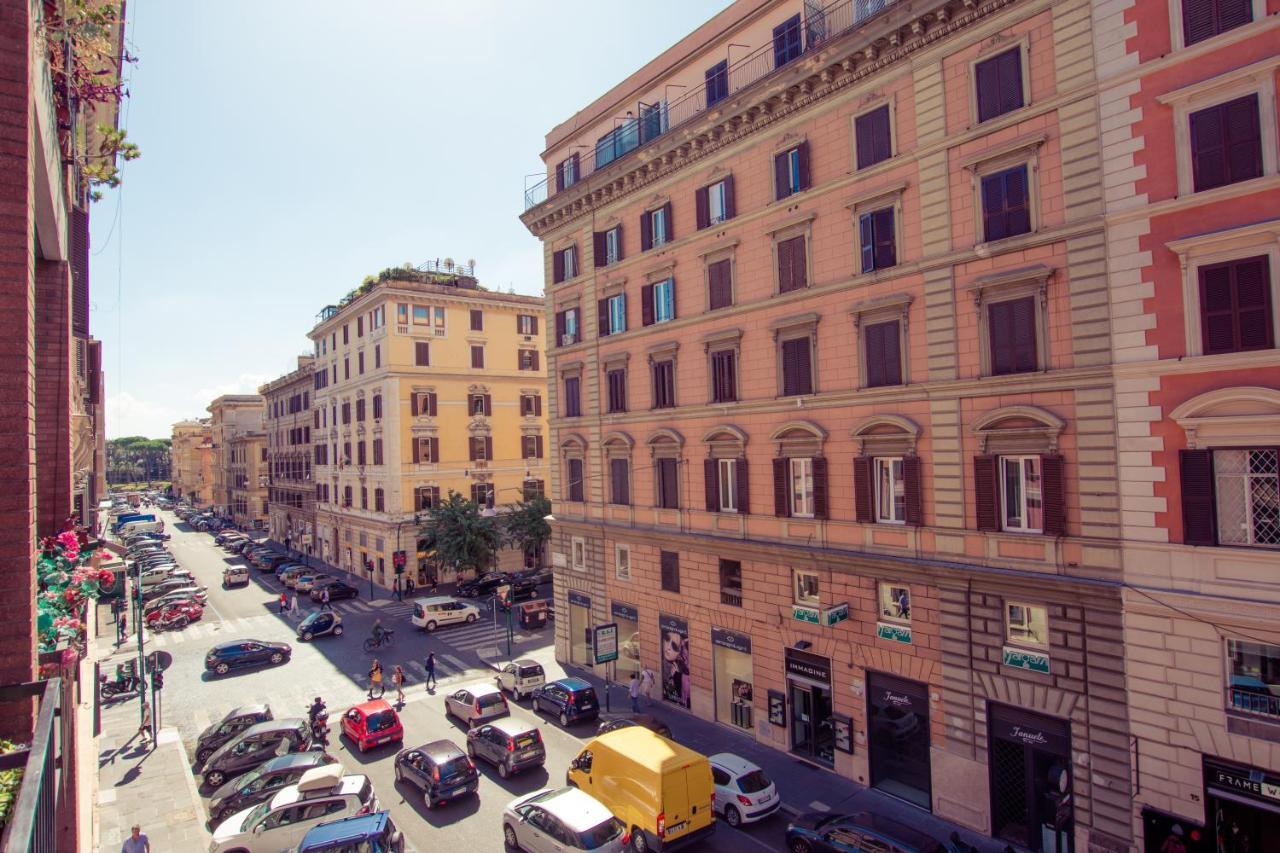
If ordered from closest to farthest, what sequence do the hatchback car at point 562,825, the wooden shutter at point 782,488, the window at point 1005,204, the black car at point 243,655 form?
the hatchback car at point 562,825 → the window at point 1005,204 → the wooden shutter at point 782,488 → the black car at point 243,655

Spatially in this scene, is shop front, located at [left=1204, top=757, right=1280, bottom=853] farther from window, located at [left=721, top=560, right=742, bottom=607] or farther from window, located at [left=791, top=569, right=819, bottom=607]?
window, located at [left=721, top=560, right=742, bottom=607]

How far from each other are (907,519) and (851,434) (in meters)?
2.90

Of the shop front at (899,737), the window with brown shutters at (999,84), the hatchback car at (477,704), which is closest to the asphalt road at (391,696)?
the hatchback car at (477,704)

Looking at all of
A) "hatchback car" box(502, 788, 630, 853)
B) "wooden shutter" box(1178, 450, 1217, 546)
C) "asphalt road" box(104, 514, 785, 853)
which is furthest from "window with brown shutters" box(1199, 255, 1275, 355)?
"hatchback car" box(502, 788, 630, 853)

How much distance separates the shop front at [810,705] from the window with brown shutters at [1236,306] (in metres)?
12.9

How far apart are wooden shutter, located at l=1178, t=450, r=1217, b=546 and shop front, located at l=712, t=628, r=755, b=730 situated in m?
13.2

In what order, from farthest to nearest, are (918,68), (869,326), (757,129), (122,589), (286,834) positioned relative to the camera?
(122,589), (757,129), (869,326), (918,68), (286,834)

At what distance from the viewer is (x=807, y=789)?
20406 mm

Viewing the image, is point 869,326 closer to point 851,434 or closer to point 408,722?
point 851,434

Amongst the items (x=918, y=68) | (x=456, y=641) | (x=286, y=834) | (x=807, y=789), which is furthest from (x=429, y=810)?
(x=918, y=68)

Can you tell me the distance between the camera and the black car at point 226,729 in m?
23.3

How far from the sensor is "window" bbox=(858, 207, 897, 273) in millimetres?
20078

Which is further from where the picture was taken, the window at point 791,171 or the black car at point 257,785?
the window at point 791,171

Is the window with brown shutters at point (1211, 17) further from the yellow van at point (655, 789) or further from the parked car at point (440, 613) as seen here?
the parked car at point (440, 613)
